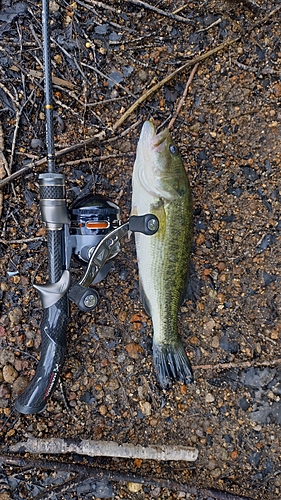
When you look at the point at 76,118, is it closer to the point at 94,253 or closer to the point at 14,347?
the point at 94,253

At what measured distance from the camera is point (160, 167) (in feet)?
8.13

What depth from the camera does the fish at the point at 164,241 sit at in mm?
2488

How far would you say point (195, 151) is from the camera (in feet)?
9.53

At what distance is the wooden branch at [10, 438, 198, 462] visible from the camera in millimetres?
2693

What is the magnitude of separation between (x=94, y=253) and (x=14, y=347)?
0.94 meters

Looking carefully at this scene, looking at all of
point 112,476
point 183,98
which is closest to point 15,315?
point 112,476

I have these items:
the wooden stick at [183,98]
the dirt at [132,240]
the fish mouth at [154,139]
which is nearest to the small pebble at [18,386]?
the dirt at [132,240]

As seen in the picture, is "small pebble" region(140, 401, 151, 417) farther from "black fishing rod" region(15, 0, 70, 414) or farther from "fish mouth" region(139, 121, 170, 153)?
"fish mouth" region(139, 121, 170, 153)

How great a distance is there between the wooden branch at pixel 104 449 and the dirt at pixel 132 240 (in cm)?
6

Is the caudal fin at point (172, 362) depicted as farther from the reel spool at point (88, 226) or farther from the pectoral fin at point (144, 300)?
the reel spool at point (88, 226)

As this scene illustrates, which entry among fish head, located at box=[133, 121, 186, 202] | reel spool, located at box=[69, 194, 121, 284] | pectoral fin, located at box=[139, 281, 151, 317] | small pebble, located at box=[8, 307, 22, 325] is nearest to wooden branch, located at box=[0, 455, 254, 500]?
small pebble, located at box=[8, 307, 22, 325]

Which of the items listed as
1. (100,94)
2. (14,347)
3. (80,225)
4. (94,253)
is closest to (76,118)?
A: (100,94)

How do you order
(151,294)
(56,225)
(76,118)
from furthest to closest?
(76,118) → (151,294) → (56,225)

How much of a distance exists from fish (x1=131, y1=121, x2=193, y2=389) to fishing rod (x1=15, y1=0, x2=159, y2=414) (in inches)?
6.0
